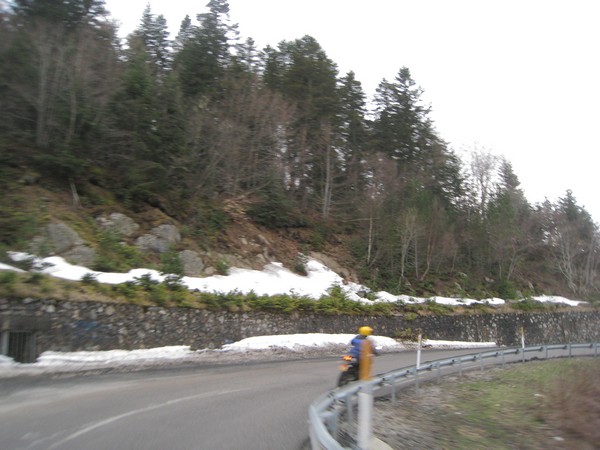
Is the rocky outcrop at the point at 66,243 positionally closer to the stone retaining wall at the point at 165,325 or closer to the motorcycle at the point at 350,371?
the stone retaining wall at the point at 165,325

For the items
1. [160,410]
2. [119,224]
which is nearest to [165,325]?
[119,224]

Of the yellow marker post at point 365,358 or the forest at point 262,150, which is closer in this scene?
the yellow marker post at point 365,358

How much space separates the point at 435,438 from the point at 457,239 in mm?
35903

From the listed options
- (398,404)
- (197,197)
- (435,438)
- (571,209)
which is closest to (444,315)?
(197,197)

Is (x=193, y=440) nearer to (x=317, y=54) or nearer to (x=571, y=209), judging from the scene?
(x=317, y=54)

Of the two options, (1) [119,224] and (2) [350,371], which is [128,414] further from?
(1) [119,224]

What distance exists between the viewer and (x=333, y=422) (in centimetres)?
653

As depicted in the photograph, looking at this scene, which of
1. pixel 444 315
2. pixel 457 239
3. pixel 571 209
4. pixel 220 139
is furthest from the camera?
pixel 571 209

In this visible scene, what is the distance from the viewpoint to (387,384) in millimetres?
10281

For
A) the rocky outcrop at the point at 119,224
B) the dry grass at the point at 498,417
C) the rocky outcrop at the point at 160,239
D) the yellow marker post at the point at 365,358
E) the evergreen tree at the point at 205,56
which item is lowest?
the dry grass at the point at 498,417

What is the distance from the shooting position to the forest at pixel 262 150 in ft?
68.4

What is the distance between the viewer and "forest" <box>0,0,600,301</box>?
20.9 m

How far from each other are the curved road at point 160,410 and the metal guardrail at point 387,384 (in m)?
0.61

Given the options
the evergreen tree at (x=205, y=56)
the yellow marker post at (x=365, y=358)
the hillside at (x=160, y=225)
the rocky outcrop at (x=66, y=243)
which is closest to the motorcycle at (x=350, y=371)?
the yellow marker post at (x=365, y=358)
